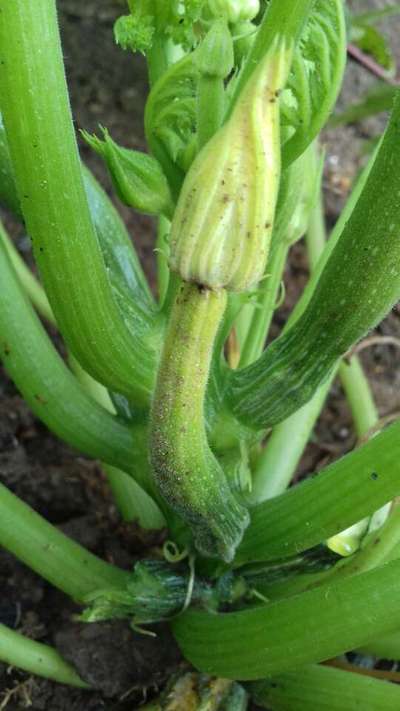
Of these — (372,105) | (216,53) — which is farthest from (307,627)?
(372,105)

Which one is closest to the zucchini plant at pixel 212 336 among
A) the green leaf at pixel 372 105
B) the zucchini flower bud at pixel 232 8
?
the zucchini flower bud at pixel 232 8

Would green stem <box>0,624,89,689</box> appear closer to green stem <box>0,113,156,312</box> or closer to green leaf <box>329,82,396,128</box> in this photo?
green stem <box>0,113,156,312</box>

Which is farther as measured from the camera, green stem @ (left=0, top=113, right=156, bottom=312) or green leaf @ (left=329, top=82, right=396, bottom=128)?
green leaf @ (left=329, top=82, right=396, bottom=128)

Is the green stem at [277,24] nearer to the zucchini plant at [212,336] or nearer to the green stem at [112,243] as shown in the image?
the zucchini plant at [212,336]

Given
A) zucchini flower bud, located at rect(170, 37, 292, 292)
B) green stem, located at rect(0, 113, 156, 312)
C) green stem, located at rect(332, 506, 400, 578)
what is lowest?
green stem, located at rect(332, 506, 400, 578)

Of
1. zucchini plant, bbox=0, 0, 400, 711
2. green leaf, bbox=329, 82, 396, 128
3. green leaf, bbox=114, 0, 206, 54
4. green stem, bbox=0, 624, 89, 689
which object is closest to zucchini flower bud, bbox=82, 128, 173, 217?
zucchini plant, bbox=0, 0, 400, 711

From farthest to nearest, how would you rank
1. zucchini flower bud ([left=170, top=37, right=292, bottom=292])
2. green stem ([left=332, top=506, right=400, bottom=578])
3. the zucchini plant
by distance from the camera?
green stem ([left=332, top=506, right=400, bottom=578]) → the zucchini plant → zucchini flower bud ([left=170, top=37, right=292, bottom=292])

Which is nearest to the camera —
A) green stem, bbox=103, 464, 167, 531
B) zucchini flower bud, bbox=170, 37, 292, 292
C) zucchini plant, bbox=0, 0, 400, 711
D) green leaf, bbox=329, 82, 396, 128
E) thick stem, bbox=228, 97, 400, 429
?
zucchini flower bud, bbox=170, 37, 292, 292

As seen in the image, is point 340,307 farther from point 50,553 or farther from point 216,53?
point 50,553
